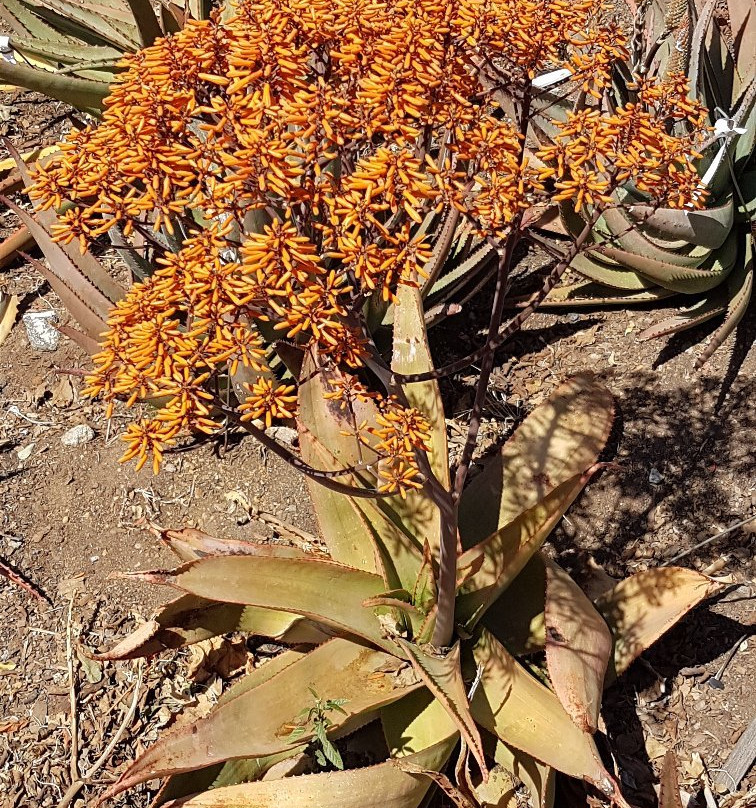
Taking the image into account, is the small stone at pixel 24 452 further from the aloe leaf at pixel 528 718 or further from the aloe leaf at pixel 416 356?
the aloe leaf at pixel 528 718

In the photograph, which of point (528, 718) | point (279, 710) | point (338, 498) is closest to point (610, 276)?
point (338, 498)

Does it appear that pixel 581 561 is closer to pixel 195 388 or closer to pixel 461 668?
pixel 461 668

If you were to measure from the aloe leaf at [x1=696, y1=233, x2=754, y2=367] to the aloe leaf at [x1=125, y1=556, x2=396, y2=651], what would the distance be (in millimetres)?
1605

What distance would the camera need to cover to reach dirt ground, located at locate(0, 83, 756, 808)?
2572 mm

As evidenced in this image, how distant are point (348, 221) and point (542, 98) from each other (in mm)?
1928

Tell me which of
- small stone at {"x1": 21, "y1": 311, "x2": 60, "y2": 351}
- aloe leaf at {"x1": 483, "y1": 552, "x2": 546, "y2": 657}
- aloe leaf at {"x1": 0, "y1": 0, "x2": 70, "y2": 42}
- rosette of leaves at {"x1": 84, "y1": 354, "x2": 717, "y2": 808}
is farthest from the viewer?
aloe leaf at {"x1": 0, "y1": 0, "x2": 70, "y2": 42}

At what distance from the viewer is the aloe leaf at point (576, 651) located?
2.02 m

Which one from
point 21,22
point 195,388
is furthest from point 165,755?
point 21,22

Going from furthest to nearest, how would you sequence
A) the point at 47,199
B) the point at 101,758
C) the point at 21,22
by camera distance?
1. the point at 21,22
2. the point at 101,758
3. the point at 47,199

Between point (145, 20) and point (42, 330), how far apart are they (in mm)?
1409

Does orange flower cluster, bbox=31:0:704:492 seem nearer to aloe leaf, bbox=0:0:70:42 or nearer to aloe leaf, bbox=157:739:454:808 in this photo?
aloe leaf, bbox=157:739:454:808

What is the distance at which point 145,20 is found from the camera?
3.03m

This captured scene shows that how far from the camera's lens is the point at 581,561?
2814mm

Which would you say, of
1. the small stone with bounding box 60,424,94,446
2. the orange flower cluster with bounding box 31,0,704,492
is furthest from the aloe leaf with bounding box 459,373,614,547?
the small stone with bounding box 60,424,94,446
